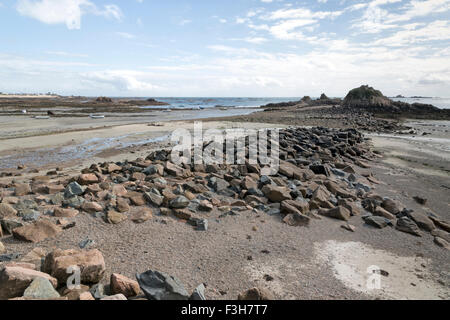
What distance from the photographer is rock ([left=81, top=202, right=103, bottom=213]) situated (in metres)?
4.72

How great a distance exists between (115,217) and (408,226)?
5.25 meters

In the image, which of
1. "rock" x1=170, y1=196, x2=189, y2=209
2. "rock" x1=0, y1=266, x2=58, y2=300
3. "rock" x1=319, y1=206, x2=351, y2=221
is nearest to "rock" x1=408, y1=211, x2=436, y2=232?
"rock" x1=319, y1=206, x2=351, y2=221

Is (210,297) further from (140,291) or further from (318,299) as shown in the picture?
(318,299)

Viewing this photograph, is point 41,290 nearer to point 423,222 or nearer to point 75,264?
point 75,264

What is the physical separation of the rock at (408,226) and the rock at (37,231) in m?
5.83

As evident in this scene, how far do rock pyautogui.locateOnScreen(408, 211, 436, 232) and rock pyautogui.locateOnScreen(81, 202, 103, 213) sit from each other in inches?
234

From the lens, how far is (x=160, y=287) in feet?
9.17

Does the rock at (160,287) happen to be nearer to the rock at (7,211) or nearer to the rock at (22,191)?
the rock at (7,211)

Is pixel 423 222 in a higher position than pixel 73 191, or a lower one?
lower

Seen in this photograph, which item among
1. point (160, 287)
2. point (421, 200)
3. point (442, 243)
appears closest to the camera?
point (160, 287)

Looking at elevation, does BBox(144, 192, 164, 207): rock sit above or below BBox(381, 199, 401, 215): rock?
above

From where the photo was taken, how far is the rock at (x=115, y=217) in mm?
4486

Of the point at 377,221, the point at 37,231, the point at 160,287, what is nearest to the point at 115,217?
the point at 37,231

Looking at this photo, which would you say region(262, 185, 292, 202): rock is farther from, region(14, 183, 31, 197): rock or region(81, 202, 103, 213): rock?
region(14, 183, 31, 197): rock
